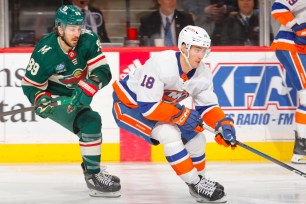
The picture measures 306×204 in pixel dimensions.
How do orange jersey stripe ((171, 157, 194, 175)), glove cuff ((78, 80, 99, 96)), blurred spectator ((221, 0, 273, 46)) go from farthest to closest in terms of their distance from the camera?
blurred spectator ((221, 0, 273, 46))
glove cuff ((78, 80, 99, 96))
orange jersey stripe ((171, 157, 194, 175))

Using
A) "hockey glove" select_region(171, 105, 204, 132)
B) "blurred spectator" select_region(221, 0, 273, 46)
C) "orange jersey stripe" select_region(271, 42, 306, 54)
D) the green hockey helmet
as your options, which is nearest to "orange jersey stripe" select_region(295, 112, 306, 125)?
"orange jersey stripe" select_region(271, 42, 306, 54)

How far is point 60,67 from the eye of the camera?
5203mm

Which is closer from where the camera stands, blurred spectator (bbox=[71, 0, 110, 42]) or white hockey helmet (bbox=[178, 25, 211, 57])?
white hockey helmet (bbox=[178, 25, 211, 57])

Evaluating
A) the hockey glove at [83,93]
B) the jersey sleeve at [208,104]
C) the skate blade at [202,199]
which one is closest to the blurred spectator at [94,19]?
the hockey glove at [83,93]

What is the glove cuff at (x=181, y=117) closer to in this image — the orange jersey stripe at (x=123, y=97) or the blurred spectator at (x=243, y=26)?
the orange jersey stripe at (x=123, y=97)

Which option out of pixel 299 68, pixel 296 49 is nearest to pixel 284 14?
pixel 296 49

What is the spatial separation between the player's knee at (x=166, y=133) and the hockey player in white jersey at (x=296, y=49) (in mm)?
1934

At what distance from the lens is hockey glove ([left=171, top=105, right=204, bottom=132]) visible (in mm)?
4801

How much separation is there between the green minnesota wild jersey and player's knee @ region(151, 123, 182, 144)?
0.47 meters

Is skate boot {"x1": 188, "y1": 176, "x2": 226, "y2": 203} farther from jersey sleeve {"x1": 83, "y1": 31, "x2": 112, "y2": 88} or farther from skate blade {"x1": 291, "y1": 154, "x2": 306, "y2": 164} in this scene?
skate blade {"x1": 291, "y1": 154, "x2": 306, "y2": 164}

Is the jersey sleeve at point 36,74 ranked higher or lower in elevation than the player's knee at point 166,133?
Answer: higher

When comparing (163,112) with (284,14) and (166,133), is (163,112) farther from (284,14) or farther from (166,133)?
(284,14)

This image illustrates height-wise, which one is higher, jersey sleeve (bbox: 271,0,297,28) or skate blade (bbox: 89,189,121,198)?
jersey sleeve (bbox: 271,0,297,28)

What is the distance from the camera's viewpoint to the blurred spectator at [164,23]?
698cm
